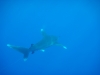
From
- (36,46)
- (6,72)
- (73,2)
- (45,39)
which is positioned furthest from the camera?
(73,2)

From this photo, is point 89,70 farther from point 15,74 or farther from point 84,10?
point 15,74

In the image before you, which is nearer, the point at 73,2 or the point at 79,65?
the point at 79,65

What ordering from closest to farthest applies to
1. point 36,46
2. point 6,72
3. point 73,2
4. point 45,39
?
point 36,46, point 45,39, point 6,72, point 73,2

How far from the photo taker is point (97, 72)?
2373cm

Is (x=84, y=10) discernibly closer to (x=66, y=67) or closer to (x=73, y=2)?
(x=73, y=2)

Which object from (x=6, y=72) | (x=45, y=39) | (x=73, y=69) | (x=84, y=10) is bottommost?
(x=45, y=39)

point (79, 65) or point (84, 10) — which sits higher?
point (84, 10)

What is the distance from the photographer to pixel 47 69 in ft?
68.3

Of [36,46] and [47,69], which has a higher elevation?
[47,69]

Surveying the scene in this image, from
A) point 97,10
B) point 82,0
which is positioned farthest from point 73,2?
point 97,10

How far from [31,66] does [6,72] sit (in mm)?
4095

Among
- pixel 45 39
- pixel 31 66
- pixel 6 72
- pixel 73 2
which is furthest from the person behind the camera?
pixel 73 2

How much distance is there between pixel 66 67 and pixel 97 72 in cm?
576

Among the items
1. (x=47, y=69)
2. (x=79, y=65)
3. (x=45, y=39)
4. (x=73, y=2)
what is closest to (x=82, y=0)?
(x=73, y=2)
